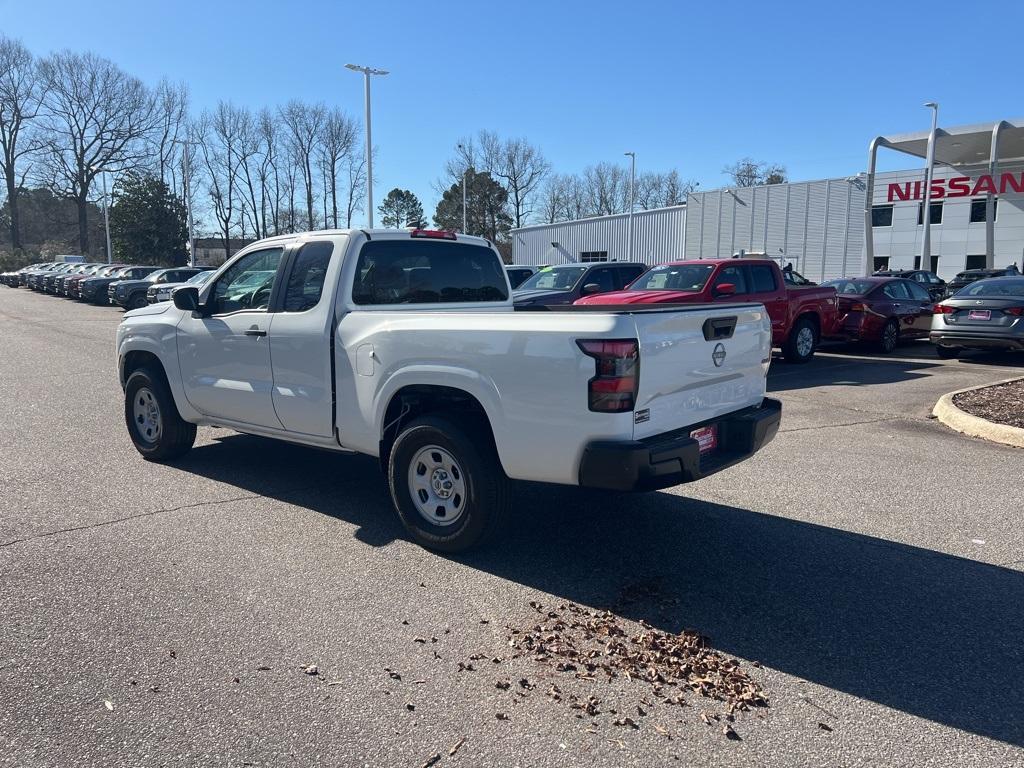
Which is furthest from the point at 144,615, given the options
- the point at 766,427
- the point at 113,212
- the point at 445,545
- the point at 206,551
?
the point at 113,212

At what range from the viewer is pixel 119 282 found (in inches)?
1156

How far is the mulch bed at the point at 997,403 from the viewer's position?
27.0 feet

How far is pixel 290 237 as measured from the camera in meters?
5.82

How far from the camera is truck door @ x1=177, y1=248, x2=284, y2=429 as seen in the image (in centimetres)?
578

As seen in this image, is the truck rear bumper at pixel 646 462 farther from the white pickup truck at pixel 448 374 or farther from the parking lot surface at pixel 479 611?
the parking lot surface at pixel 479 611

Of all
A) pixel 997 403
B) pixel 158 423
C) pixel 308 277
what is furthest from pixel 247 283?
pixel 997 403

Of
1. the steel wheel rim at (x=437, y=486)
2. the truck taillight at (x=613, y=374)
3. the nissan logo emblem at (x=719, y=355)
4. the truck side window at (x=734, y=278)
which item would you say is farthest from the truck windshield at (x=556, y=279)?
the truck taillight at (x=613, y=374)

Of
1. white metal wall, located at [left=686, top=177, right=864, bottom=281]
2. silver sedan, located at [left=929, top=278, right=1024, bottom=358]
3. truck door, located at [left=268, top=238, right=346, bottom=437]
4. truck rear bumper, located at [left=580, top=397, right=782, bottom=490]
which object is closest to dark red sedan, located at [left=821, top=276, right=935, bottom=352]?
silver sedan, located at [left=929, top=278, right=1024, bottom=358]

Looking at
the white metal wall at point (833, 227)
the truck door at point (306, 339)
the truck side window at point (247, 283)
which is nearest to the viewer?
the truck door at point (306, 339)

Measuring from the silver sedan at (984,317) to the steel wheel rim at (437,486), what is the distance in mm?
11875

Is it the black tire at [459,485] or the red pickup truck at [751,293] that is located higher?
the red pickup truck at [751,293]

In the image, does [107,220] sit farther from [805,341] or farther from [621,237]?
[805,341]

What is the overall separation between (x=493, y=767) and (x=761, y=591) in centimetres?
206

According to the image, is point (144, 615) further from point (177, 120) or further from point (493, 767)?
point (177, 120)
